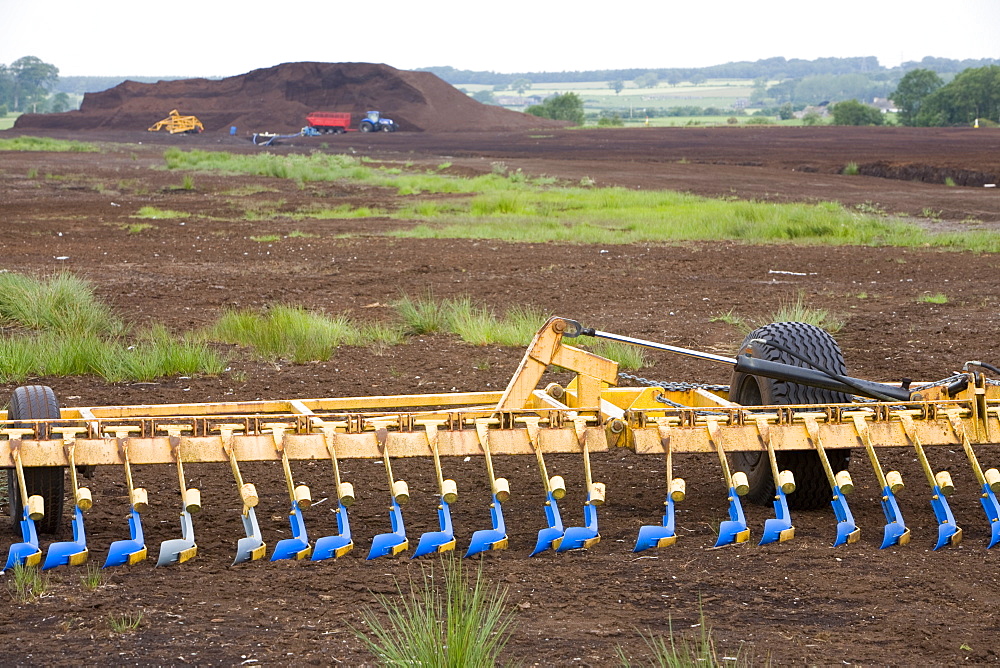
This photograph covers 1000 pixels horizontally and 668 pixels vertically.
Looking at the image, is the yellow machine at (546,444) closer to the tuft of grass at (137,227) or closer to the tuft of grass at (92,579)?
the tuft of grass at (92,579)

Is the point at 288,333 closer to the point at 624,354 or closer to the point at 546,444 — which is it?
the point at 624,354

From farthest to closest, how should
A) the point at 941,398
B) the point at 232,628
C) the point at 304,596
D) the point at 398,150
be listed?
the point at 398,150, the point at 941,398, the point at 304,596, the point at 232,628

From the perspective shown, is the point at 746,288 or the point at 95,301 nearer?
the point at 95,301

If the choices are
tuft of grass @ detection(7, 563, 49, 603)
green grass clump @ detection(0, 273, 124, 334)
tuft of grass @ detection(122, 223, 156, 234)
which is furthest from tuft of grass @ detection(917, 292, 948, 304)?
tuft of grass @ detection(122, 223, 156, 234)

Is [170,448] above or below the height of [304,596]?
above

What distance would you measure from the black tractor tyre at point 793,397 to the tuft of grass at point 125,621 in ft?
10.1

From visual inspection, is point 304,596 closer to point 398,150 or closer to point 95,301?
point 95,301

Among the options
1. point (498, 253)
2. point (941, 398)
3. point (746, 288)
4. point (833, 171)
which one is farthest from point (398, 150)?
point (941, 398)

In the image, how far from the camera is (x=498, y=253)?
17.4m

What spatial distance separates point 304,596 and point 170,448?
969 millimetres

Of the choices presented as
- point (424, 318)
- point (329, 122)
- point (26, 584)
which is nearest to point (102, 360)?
point (424, 318)

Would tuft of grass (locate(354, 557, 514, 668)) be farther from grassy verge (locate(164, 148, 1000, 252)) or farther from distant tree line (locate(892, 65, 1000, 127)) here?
distant tree line (locate(892, 65, 1000, 127))

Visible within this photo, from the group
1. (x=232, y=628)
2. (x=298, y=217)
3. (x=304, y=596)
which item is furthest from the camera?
(x=298, y=217)

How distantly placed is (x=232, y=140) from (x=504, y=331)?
60471mm
